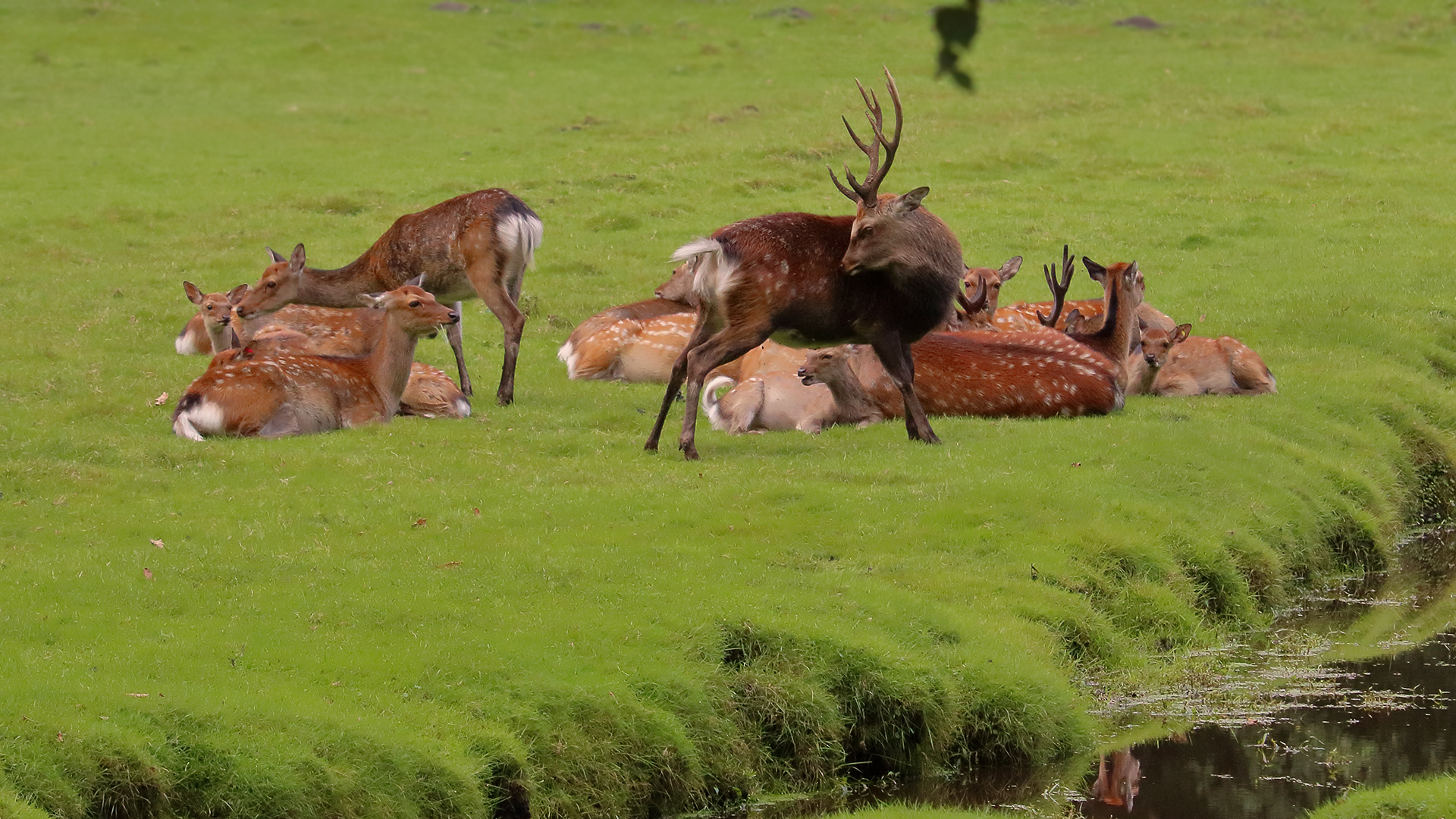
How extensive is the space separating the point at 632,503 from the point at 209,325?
641 centimetres

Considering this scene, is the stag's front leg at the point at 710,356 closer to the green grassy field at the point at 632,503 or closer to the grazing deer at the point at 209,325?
the green grassy field at the point at 632,503

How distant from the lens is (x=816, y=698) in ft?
27.2

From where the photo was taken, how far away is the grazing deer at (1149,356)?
1446 centimetres

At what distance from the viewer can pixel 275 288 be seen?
15.2 meters

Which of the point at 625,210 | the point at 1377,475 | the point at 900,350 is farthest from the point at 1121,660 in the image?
the point at 625,210

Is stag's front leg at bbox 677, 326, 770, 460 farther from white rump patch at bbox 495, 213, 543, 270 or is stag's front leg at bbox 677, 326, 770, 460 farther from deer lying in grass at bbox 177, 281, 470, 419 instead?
deer lying in grass at bbox 177, 281, 470, 419

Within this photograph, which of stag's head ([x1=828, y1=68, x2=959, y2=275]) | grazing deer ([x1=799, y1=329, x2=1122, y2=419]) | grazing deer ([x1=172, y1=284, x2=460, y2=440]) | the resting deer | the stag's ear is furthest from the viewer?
the resting deer

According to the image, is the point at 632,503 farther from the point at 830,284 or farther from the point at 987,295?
the point at 987,295

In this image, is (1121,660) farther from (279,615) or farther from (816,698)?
(279,615)

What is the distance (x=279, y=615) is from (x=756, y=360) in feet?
22.2

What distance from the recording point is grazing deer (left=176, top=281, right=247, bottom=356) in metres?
15.1

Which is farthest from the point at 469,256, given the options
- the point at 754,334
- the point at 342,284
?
the point at 754,334

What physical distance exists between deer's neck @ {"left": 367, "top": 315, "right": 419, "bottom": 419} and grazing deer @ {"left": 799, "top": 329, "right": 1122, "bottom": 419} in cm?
323

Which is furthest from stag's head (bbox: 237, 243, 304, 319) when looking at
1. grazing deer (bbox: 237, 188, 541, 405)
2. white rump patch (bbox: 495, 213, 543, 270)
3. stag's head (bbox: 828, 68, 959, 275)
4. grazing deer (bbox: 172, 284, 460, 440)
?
stag's head (bbox: 828, 68, 959, 275)
